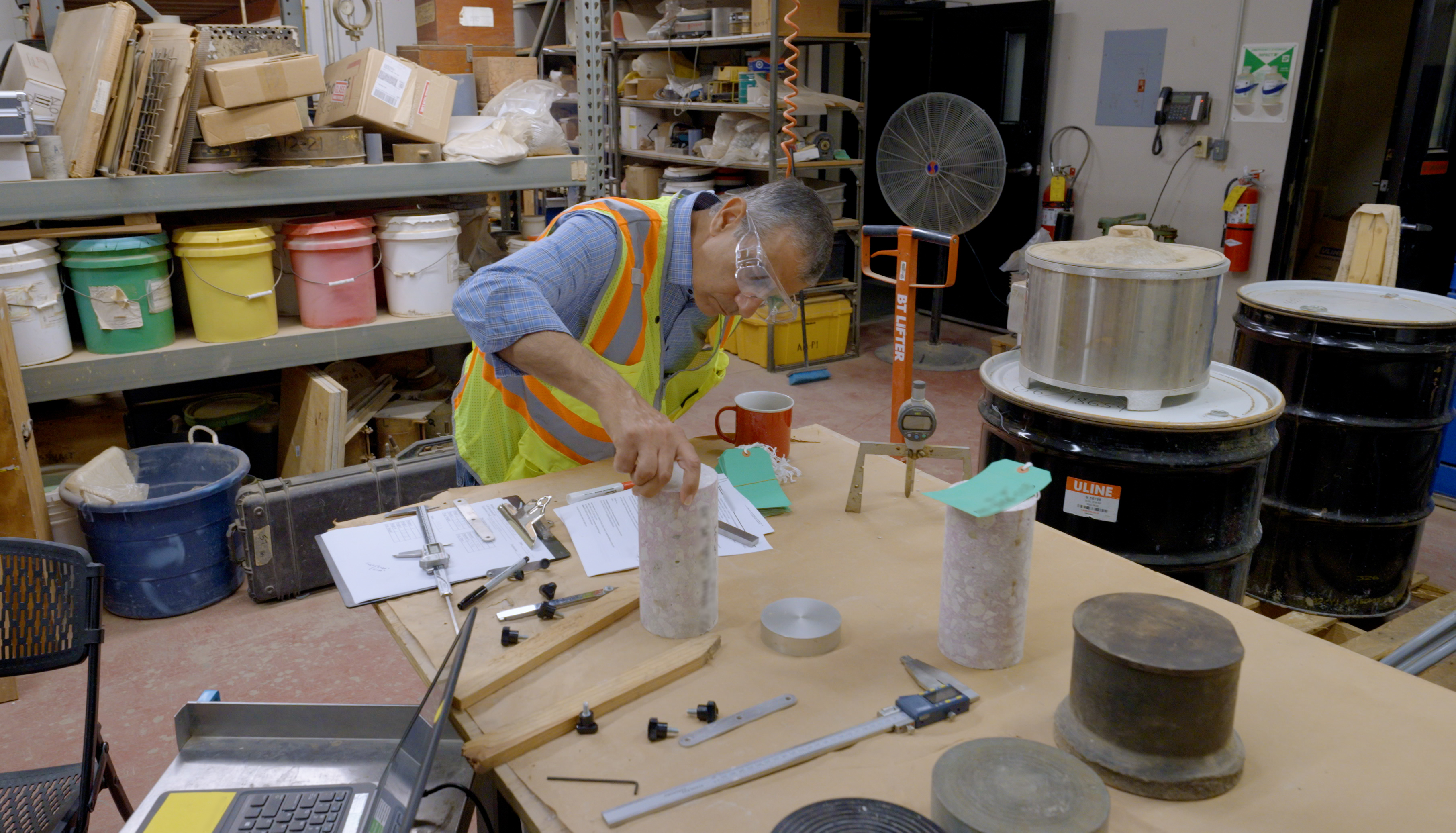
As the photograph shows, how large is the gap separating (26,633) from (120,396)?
2.14 meters

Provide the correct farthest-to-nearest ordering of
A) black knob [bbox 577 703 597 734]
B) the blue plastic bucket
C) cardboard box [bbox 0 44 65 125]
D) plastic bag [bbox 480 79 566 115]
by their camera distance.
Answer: plastic bag [bbox 480 79 566 115], the blue plastic bucket, cardboard box [bbox 0 44 65 125], black knob [bbox 577 703 597 734]

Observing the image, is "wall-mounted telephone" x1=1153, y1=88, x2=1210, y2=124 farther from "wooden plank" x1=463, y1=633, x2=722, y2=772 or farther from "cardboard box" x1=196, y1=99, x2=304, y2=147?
"wooden plank" x1=463, y1=633, x2=722, y2=772

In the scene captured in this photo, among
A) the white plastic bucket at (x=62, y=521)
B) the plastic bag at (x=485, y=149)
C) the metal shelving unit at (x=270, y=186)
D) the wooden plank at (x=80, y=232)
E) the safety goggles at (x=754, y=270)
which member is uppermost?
the plastic bag at (x=485, y=149)

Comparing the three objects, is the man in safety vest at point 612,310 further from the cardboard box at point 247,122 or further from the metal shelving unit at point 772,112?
the metal shelving unit at point 772,112

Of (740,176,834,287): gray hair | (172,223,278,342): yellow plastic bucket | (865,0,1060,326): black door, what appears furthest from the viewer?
(865,0,1060,326): black door

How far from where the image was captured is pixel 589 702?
110 cm

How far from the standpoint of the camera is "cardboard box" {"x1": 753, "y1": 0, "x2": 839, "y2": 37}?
15.6ft

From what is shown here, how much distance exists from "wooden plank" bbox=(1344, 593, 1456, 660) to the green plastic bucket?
3.21 meters

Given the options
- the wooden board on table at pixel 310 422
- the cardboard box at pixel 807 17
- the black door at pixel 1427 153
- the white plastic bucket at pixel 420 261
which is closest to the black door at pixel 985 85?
the cardboard box at pixel 807 17

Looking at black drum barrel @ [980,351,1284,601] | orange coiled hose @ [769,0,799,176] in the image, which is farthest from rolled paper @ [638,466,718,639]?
orange coiled hose @ [769,0,799,176]

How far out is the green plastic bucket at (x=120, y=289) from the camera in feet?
8.86

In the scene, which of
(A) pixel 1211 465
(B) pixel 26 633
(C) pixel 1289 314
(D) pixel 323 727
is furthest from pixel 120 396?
(C) pixel 1289 314

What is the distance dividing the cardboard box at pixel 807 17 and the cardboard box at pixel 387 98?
2.10 m

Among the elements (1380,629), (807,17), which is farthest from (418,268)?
(1380,629)
